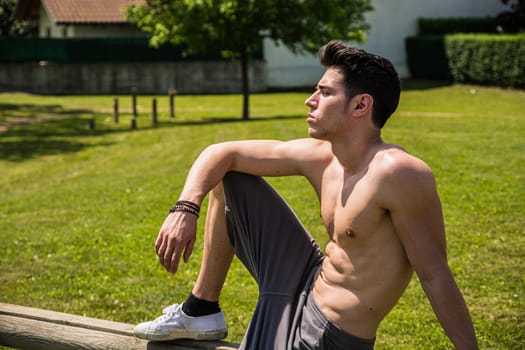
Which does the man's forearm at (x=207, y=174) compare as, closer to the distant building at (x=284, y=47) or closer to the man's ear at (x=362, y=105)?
the man's ear at (x=362, y=105)

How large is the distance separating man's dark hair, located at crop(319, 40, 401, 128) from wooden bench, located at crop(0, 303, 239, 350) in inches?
55.5

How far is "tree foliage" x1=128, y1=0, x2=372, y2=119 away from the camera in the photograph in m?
29.2

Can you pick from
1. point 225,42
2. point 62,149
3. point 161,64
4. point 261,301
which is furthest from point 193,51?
point 261,301

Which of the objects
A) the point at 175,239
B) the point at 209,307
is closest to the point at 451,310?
the point at 175,239

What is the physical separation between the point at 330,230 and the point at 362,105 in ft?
2.03

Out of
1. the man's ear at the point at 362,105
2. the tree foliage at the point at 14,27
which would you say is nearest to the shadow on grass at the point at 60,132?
the man's ear at the point at 362,105

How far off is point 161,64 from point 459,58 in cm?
1443

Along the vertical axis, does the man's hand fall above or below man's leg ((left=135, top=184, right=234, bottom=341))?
above

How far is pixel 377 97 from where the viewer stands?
365cm

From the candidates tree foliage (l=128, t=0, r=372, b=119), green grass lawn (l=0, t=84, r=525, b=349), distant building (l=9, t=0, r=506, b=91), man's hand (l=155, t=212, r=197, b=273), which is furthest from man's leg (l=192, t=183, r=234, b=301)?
distant building (l=9, t=0, r=506, b=91)

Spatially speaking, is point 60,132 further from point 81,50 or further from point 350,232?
point 350,232

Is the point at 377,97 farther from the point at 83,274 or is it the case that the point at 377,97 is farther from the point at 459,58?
the point at 459,58

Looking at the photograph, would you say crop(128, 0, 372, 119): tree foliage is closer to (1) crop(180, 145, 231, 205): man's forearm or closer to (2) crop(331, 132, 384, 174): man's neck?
(1) crop(180, 145, 231, 205): man's forearm

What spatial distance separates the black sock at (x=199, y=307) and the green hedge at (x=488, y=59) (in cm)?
3392
